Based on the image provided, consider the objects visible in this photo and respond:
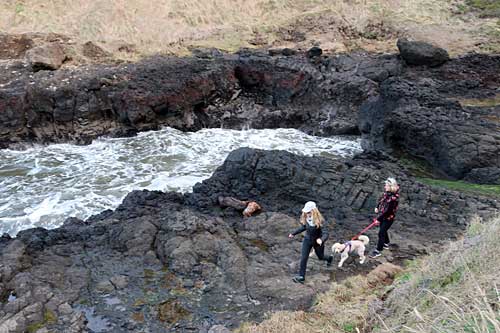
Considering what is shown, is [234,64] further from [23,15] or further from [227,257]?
[227,257]

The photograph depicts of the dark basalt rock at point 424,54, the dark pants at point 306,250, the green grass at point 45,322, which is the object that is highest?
the dark basalt rock at point 424,54

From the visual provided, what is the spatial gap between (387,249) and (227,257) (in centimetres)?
315

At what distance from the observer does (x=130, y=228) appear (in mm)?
9891

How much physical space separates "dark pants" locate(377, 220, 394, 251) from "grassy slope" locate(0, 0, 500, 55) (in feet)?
57.7

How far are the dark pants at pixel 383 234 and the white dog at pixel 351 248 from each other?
0.40m

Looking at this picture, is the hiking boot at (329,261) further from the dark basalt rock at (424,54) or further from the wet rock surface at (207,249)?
the dark basalt rock at (424,54)

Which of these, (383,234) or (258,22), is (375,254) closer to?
(383,234)

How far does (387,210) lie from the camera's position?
877 centimetres

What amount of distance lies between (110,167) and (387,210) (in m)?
11.0

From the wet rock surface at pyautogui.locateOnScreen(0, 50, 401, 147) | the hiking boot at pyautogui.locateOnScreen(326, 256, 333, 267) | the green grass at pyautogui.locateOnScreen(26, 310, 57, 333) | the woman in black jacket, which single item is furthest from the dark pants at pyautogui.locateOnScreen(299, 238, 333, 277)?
the wet rock surface at pyautogui.locateOnScreen(0, 50, 401, 147)

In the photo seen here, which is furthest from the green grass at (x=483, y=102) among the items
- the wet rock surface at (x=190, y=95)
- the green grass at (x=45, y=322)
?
the green grass at (x=45, y=322)

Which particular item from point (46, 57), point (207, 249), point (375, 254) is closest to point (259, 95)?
point (46, 57)

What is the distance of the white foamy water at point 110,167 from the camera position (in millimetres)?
13672

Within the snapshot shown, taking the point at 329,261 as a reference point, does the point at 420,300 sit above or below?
above
